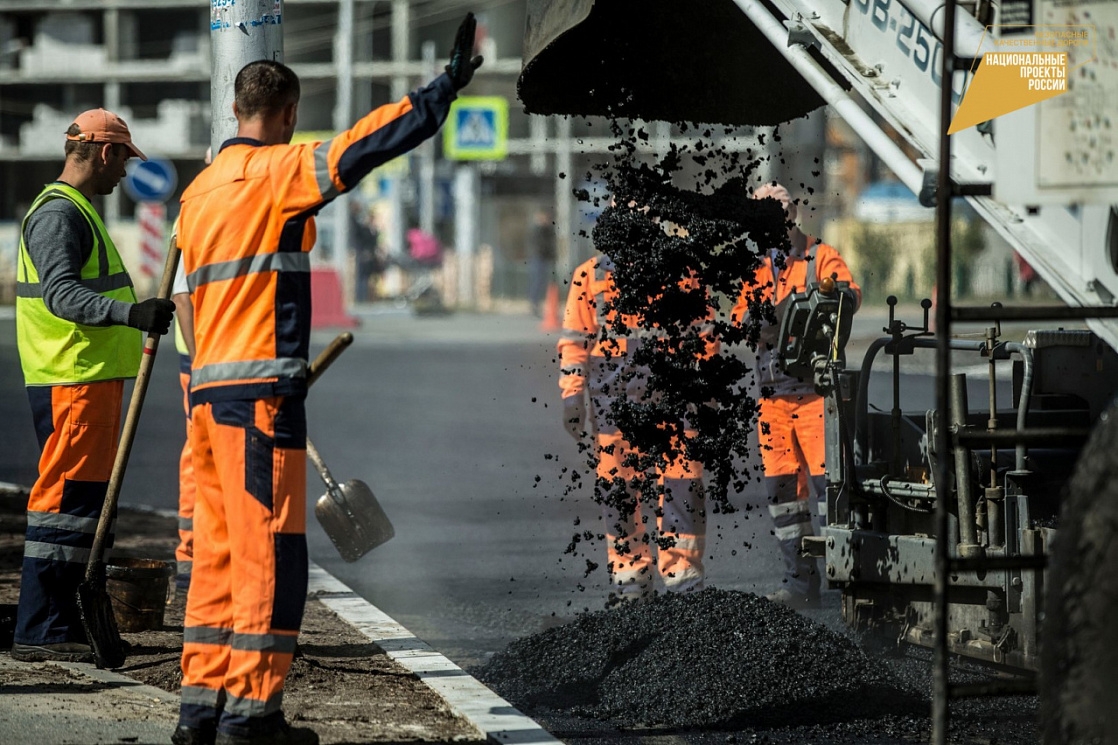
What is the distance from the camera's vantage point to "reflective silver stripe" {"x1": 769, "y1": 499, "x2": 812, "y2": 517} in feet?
24.1

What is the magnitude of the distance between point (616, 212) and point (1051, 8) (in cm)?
321

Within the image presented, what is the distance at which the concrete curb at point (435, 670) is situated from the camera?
4652mm

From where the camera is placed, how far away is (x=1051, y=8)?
353cm

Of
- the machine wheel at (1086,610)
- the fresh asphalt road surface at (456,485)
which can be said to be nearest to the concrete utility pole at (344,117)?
the fresh asphalt road surface at (456,485)

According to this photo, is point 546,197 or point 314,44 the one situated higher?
point 314,44

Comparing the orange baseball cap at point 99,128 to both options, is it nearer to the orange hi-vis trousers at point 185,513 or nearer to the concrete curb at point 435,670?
the orange hi-vis trousers at point 185,513

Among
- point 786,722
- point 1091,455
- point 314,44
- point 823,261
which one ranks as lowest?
point 786,722

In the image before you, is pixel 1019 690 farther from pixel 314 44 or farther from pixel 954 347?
pixel 314 44

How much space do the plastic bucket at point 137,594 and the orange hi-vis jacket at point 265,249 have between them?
2006mm

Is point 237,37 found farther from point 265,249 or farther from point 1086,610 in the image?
point 1086,610

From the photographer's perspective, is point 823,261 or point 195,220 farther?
point 823,261

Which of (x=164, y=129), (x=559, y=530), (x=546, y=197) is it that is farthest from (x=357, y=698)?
(x=164, y=129)

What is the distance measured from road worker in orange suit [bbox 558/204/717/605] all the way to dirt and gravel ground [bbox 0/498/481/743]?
1.41 meters

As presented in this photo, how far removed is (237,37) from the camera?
19.4ft
